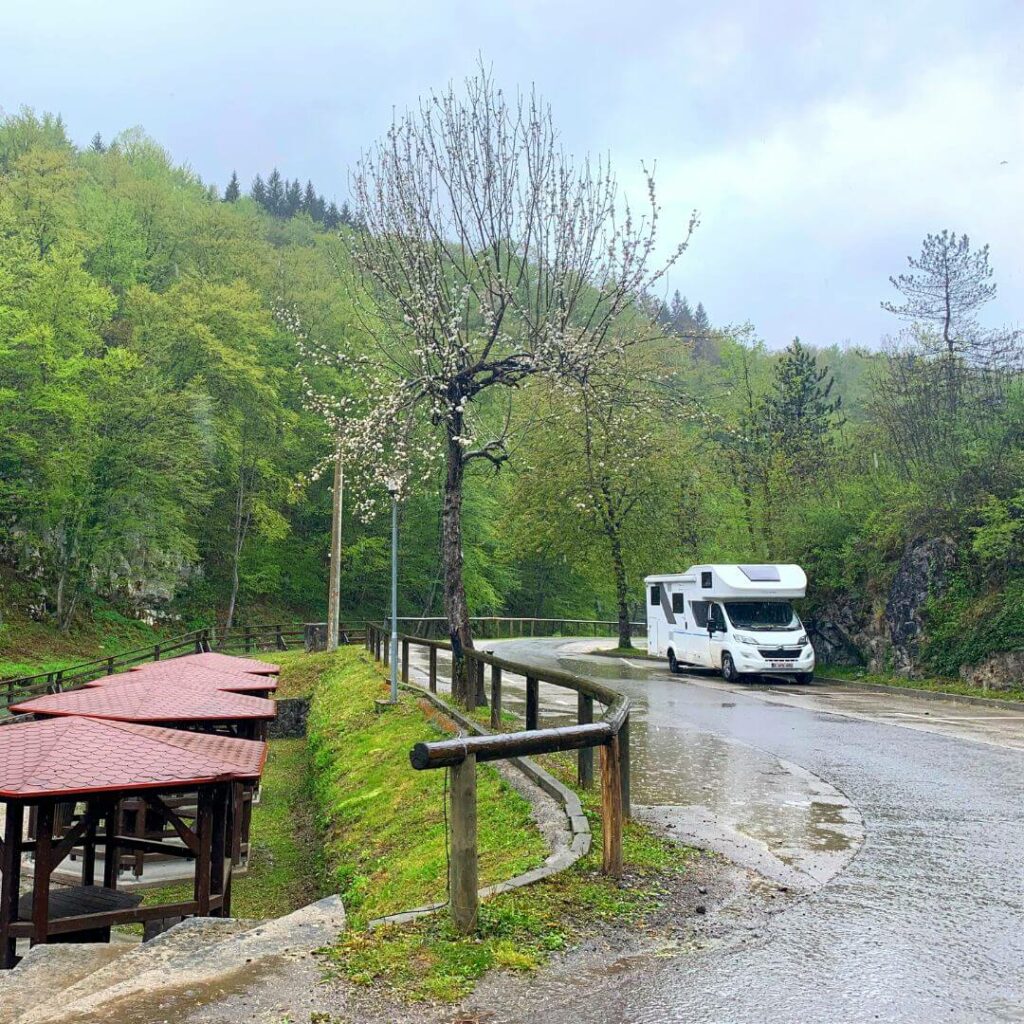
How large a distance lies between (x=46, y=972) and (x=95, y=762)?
2.25 metres

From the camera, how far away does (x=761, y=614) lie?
2420 cm

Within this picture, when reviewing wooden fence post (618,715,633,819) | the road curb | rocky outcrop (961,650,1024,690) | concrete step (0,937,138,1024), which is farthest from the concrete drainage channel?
rocky outcrop (961,650,1024,690)

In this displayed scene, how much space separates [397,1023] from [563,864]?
2.01m

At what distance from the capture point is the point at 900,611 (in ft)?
78.4

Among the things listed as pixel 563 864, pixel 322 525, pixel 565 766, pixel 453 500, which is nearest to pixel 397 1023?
pixel 563 864

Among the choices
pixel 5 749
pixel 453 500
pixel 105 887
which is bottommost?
pixel 105 887

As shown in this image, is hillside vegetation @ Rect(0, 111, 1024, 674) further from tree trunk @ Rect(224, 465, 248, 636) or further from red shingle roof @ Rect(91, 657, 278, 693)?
red shingle roof @ Rect(91, 657, 278, 693)

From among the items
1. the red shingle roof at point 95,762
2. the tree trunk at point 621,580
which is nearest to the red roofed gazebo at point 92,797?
the red shingle roof at point 95,762

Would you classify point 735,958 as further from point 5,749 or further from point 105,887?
point 105,887

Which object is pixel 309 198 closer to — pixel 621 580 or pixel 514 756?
pixel 621 580

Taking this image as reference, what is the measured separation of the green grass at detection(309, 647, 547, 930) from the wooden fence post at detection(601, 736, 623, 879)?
1.66 ft

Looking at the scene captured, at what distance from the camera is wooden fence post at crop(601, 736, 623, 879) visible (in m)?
5.52

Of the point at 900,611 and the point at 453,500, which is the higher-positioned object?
the point at 453,500

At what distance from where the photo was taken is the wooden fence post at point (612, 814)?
552 cm
